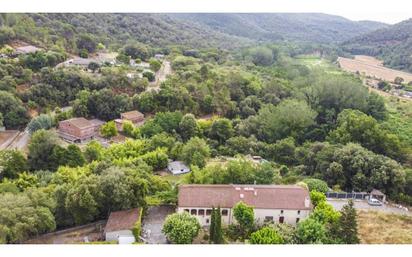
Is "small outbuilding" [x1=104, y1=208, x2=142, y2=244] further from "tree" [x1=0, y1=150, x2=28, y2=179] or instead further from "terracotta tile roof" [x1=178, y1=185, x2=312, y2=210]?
"tree" [x1=0, y1=150, x2=28, y2=179]

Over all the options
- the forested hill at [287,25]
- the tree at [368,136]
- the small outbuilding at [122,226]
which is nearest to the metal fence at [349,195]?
the tree at [368,136]

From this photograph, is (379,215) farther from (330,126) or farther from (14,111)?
(14,111)

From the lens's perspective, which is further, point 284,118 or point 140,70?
point 140,70

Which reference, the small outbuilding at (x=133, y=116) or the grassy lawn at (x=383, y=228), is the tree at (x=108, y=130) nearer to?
the small outbuilding at (x=133, y=116)

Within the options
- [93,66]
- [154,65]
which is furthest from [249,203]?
[154,65]

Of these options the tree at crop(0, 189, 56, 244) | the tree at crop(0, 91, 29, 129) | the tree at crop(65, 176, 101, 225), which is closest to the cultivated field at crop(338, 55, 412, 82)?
the tree at crop(0, 91, 29, 129)

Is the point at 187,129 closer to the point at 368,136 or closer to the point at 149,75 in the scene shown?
the point at 149,75

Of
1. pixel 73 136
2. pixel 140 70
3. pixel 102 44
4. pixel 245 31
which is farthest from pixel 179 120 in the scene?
pixel 245 31
